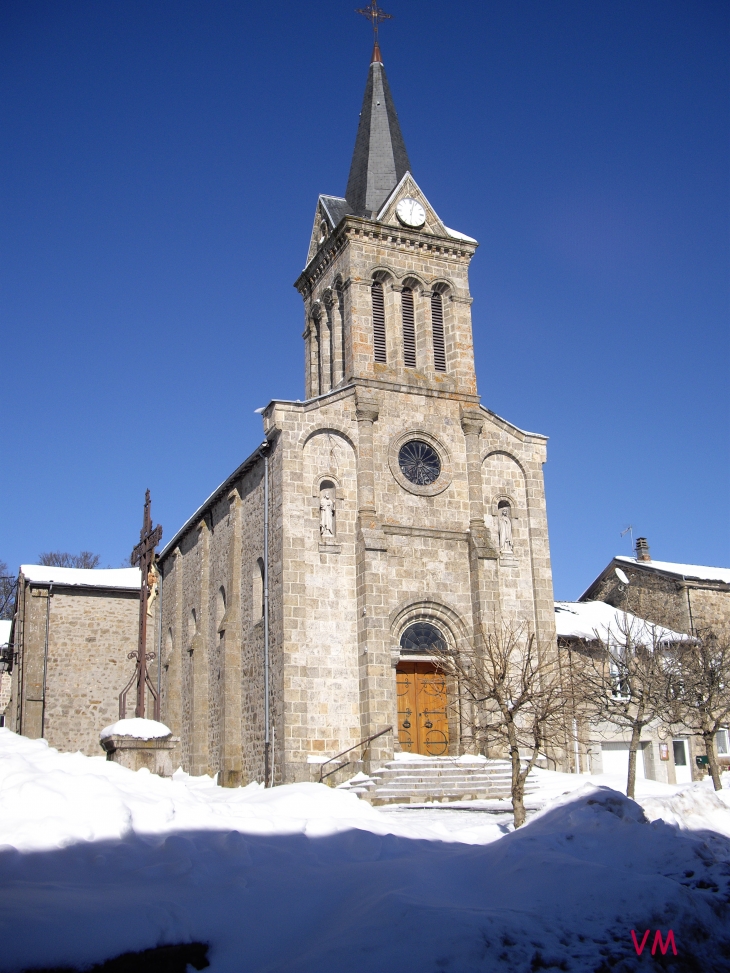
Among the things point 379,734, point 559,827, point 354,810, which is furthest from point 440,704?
point 559,827

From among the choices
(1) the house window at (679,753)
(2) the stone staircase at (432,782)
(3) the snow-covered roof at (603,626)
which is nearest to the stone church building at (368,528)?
(2) the stone staircase at (432,782)

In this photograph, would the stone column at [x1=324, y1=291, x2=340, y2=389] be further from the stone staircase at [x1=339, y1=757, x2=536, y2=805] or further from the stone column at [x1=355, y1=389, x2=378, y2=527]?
the stone staircase at [x1=339, y1=757, x2=536, y2=805]

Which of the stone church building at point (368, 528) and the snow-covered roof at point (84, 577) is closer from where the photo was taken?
the stone church building at point (368, 528)

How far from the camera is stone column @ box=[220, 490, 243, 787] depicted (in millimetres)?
→ 25016

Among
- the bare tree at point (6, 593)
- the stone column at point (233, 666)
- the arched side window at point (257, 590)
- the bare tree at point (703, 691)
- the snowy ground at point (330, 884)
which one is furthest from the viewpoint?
the bare tree at point (6, 593)

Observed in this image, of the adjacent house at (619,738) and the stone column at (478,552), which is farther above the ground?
the stone column at (478,552)

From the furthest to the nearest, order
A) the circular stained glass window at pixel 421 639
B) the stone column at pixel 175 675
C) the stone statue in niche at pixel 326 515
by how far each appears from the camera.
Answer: the stone column at pixel 175 675 < the circular stained glass window at pixel 421 639 < the stone statue in niche at pixel 326 515

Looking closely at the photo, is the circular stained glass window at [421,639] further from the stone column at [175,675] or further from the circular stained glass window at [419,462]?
the stone column at [175,675]

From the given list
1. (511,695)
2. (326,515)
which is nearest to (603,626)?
(326,515)

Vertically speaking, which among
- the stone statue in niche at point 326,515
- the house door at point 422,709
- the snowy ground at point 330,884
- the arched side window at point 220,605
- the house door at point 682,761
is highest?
the stone statue in niche at point 326,515

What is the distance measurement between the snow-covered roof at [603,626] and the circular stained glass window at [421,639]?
446 centimetres

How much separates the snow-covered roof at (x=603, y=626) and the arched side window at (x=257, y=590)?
8.89 m

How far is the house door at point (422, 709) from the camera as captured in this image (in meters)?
23.9

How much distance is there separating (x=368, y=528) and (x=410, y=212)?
11.1m
